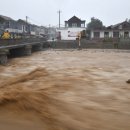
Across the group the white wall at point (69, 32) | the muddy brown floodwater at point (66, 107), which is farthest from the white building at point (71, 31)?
the muddy brown floodwater at point (66, 107)

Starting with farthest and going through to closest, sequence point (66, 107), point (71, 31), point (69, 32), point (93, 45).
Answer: point (71, 31) < point (69, 32) < point (93, 45) < point (66, 107)

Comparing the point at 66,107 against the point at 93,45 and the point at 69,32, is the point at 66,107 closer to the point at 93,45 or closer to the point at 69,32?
the point at 93,45

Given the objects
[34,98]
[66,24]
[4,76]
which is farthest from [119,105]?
[66,24]

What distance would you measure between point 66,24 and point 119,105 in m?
64.8

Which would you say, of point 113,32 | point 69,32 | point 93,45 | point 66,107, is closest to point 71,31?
point 69,32

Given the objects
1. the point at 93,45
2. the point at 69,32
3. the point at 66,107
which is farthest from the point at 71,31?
the point at 66,107

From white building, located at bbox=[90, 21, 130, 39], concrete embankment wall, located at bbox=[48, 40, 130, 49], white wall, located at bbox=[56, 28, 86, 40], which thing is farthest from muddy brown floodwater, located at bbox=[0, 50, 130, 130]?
white wall, located at bbox=[56, 28, 86, 40]

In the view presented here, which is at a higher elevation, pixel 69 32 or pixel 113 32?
pixel 69 32

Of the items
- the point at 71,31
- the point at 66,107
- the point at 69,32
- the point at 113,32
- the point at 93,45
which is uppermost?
the point at 71,31

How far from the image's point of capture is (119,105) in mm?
10180

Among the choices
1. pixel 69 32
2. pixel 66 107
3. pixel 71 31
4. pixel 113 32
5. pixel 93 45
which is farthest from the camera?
pixel 71 31

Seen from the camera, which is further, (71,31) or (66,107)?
(71,31)

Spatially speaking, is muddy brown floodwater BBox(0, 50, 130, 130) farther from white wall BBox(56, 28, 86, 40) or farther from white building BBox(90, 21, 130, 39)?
white wall BBox(56, 28, 86, 40)

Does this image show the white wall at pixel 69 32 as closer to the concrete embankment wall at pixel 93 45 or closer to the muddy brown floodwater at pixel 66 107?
the concrete embankment wall at pixel 93 45
